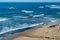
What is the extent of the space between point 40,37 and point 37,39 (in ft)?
2.29

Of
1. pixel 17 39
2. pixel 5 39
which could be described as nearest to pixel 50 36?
pixel 17 39

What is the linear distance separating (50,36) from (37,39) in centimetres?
102

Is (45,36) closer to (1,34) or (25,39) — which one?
(25,39)

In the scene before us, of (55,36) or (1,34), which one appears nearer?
(55,36)

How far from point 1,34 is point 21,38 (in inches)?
95.8

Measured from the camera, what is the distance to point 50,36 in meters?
12.8

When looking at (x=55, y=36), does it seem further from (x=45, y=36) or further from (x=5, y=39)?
(x=5, y=39)

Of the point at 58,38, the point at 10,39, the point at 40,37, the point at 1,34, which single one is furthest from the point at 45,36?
the point at 1,34

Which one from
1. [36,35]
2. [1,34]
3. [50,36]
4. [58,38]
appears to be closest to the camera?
[58,38]

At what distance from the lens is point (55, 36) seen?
12.6 m

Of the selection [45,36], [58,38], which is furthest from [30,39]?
[58,38]

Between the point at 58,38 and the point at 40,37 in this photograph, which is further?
the point at 40,37

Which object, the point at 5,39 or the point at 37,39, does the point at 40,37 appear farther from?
the point at 5,39

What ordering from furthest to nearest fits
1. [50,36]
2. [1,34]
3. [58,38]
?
[1,34] < [50,36] < [58,38]
